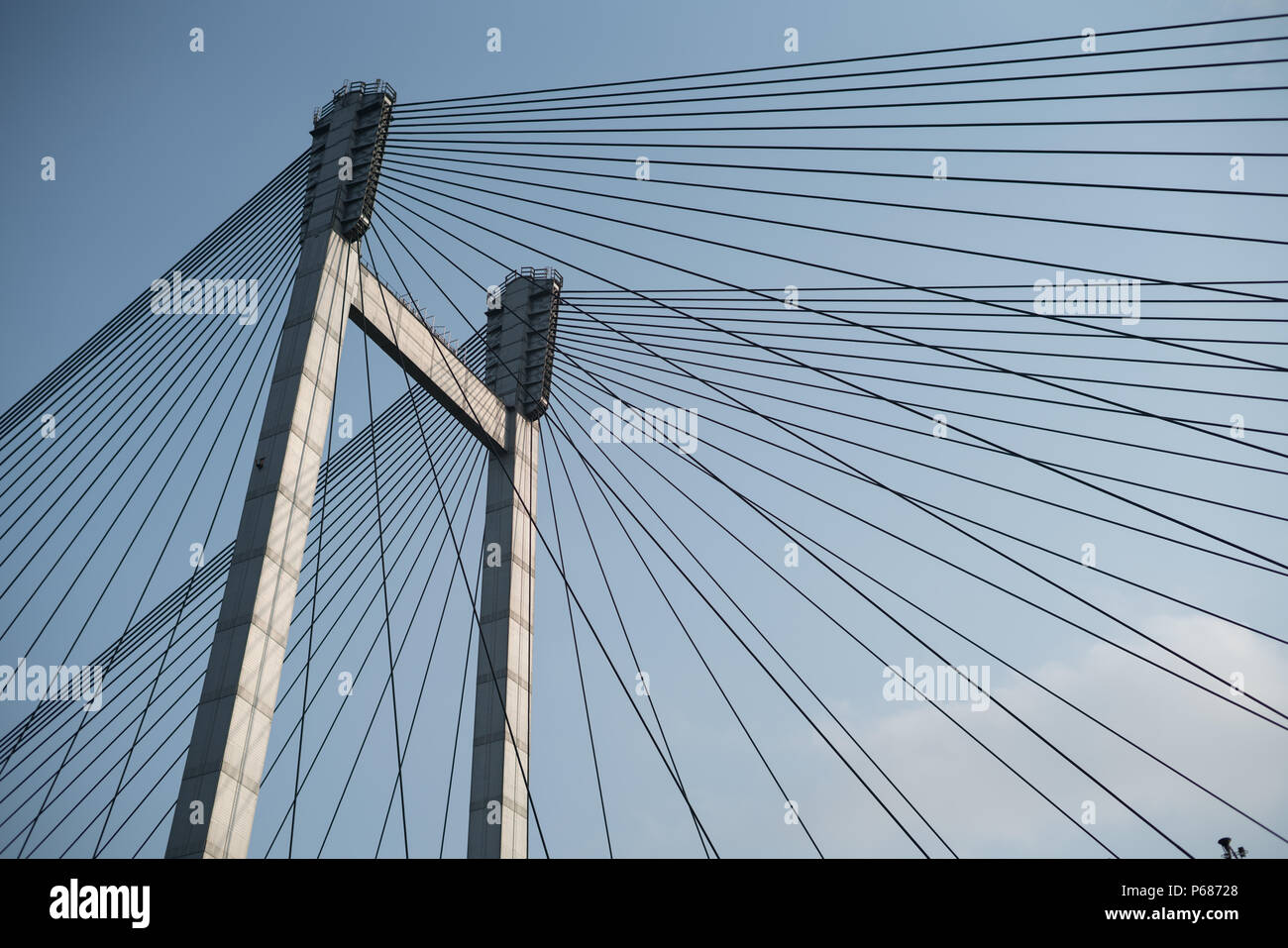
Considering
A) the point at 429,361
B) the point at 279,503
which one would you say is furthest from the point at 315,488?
the point at 429,361

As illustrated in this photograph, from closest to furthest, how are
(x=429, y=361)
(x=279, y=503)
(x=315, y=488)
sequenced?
1. (x=279, y=503)
2. (x=315, y=488)
3. (x=429, y=361)

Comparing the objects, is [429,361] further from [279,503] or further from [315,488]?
[279,503]

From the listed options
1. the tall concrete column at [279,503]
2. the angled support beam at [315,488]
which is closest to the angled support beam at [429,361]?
the angled support beam at [315,488]

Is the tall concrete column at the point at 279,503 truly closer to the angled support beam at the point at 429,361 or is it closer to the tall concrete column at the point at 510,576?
the angled support beam at the point at 429,361

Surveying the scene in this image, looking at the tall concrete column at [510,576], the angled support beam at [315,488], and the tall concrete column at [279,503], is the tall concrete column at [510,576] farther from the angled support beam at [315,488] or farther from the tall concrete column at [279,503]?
the tall concrete column at [279,503]

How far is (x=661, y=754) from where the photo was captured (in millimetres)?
19859

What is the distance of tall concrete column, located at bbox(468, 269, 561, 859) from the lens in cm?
2105

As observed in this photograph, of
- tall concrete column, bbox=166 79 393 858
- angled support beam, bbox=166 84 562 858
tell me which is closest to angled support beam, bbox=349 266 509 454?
angled support beam, bbox=166 84 562 858

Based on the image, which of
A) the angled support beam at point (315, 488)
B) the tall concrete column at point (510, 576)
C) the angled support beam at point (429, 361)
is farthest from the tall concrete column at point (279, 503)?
the tall concrete column at point (510, 576)

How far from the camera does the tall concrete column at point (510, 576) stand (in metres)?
21.0

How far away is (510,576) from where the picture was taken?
22.7m

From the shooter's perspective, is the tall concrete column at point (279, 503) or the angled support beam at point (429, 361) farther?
the angled support beam at point (429, 361)
